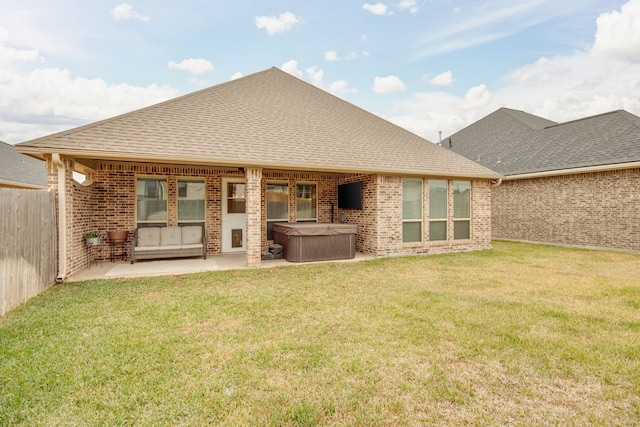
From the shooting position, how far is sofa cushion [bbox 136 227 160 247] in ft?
27.1

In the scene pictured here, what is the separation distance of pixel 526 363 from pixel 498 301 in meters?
2.12

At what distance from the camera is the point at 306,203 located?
10703 mm

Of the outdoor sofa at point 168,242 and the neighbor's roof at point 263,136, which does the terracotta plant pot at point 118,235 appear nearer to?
the outdoor sofa at point 168,242

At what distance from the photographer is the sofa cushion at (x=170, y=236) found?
8.47 m

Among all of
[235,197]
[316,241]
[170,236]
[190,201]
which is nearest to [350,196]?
[316,241]

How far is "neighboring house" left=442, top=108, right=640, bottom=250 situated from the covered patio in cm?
840

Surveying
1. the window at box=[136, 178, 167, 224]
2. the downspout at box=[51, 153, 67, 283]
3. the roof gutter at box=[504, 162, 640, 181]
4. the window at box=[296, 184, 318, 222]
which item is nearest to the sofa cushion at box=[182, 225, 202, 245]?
the window at box=[136, 178, 167, 224]

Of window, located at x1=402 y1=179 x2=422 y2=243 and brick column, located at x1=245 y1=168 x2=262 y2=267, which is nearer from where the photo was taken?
brick column, located at x1=245 y1=168 x2=262 y2=267

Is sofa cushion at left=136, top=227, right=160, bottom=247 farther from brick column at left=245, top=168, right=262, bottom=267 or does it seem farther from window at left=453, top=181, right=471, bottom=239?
window at left=453, top=181, right=471, bottom=239

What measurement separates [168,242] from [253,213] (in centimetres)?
279

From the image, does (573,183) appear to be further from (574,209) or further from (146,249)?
(146,249)

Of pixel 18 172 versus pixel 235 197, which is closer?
pixel 235 197

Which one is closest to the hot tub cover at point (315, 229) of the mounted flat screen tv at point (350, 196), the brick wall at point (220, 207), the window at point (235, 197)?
the brick wall at point (220, 207)

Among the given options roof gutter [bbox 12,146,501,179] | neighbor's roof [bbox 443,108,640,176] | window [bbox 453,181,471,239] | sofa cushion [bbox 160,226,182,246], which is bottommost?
sofa cushion [bbox 160,226,182,246]
